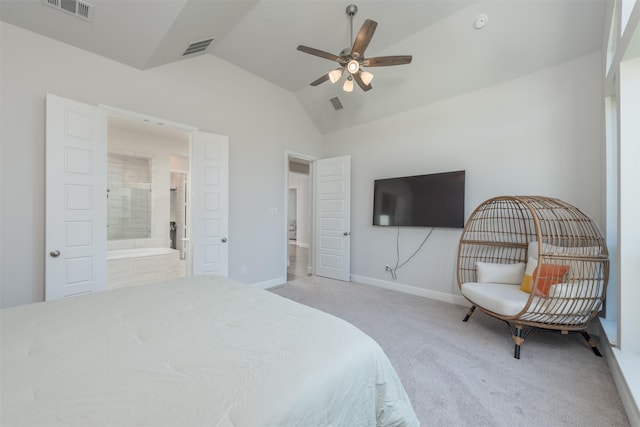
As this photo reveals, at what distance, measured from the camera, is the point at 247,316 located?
1.30m

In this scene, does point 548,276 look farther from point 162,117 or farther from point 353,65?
point 162,117

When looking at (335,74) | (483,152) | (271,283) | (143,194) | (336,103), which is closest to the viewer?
(335,74)

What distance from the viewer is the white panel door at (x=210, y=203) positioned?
323 centimetres

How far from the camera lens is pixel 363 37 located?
7.45 feet

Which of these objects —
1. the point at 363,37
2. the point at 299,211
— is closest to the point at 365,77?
the point at 363,37

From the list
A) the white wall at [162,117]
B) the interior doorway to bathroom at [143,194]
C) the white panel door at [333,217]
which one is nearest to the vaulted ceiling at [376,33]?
the white wall at [162,117]

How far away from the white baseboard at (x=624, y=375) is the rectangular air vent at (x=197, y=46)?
14.5 feet

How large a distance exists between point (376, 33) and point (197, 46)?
2.09 meters

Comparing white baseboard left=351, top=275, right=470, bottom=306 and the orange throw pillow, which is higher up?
the orange throw pillow

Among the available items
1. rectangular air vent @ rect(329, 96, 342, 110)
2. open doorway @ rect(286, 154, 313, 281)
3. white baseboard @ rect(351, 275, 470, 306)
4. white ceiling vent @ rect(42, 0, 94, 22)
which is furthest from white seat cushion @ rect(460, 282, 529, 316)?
Answer: open doorway @ rect(286, 154, 313, 281)

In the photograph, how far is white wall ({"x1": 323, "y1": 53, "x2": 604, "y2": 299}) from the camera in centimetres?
267

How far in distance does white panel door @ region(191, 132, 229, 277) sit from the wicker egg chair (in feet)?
9.89

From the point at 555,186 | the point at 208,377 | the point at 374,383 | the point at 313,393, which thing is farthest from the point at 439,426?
the point at 555,186

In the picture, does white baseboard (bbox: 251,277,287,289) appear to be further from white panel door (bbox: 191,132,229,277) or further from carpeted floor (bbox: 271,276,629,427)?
carpeted floor (bbox: 271,276,629,427)
